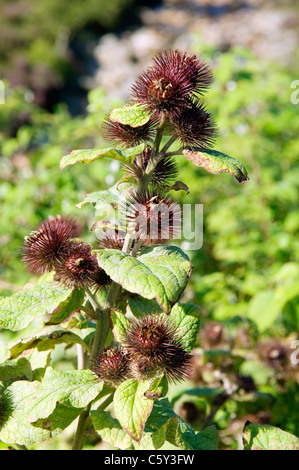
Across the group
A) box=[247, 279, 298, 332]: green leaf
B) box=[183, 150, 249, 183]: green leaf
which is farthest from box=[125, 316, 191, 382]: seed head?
box=[247, 279, 298, 332]: green leaf

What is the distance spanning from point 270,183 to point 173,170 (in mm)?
3042

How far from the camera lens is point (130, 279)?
0.87m

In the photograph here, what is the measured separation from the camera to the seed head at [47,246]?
109 cm

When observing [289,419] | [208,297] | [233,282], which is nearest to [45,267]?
[289,419]

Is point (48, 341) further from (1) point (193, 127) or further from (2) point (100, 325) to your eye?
(1) point (193, 127)

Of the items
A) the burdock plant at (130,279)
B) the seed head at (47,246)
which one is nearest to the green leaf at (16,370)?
the burdock plant at (130,279)

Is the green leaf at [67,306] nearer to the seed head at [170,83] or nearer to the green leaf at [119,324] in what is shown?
the green leaf at [119,324]

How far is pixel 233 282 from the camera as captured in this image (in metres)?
3.21

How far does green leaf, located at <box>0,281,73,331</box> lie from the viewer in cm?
96

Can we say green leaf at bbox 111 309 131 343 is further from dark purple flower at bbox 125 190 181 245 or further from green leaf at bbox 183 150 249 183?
green leaf at bbox 183 150 249 183

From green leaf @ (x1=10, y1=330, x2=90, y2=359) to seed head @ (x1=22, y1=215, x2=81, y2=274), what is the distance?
15 cm

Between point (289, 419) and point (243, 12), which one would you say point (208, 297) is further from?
point (243, 12)

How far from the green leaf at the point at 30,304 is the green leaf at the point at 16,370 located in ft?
0.76

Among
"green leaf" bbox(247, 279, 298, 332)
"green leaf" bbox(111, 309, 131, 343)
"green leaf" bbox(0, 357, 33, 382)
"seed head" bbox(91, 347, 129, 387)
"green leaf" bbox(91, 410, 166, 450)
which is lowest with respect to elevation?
"green leaf" bbox(91, 410, 166, 450)
